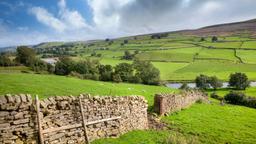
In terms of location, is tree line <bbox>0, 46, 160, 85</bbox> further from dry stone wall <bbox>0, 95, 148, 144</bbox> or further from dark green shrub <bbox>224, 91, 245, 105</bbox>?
dry stone wall <bbox>0, 95, 148, 144</bbox>

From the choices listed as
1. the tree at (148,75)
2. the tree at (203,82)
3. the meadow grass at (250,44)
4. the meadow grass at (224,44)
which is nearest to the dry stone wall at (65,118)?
the tree at (148,75)

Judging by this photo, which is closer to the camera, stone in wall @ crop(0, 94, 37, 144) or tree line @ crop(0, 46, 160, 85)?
stone in wall @ crop(0, 94, 37, 144)

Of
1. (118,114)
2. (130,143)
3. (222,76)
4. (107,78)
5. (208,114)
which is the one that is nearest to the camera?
(130,143)

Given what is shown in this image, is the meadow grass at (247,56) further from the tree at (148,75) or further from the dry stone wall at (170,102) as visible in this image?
the dry stone wall at (170,102)

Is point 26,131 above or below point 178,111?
above

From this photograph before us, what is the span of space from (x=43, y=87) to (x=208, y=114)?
2012cm

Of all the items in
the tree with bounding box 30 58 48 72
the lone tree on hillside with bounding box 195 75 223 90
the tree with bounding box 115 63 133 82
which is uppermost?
the tree with bounding box 30 58 48 72

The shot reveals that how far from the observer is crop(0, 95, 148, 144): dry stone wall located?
13.0m

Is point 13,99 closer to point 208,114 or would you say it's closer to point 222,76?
point 208,114

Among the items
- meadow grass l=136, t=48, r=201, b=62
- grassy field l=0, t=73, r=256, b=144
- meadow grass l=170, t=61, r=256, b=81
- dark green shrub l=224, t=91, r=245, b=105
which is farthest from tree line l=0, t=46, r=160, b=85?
meadow grass l=136, t=48, r=201, b=62

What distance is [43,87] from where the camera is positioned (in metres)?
37.5

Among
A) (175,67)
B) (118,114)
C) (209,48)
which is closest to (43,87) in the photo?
(118,114)

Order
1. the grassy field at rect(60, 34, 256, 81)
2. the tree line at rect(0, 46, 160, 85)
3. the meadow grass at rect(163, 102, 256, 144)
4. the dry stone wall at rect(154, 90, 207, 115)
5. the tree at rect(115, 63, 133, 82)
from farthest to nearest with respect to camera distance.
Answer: the grassy field at rect(60, 34, 256, 81) → the tree at rect(115, 63, 133, 82) → the tree line at rect(0, 46, 160, 85) → the dry stone wall at rect(154, 90, 207, 115) → the meadow grass at rect(163, 102, 256, 144)

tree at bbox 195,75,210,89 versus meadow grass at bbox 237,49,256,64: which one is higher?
meadow grass at bbox 237,49,256,64
